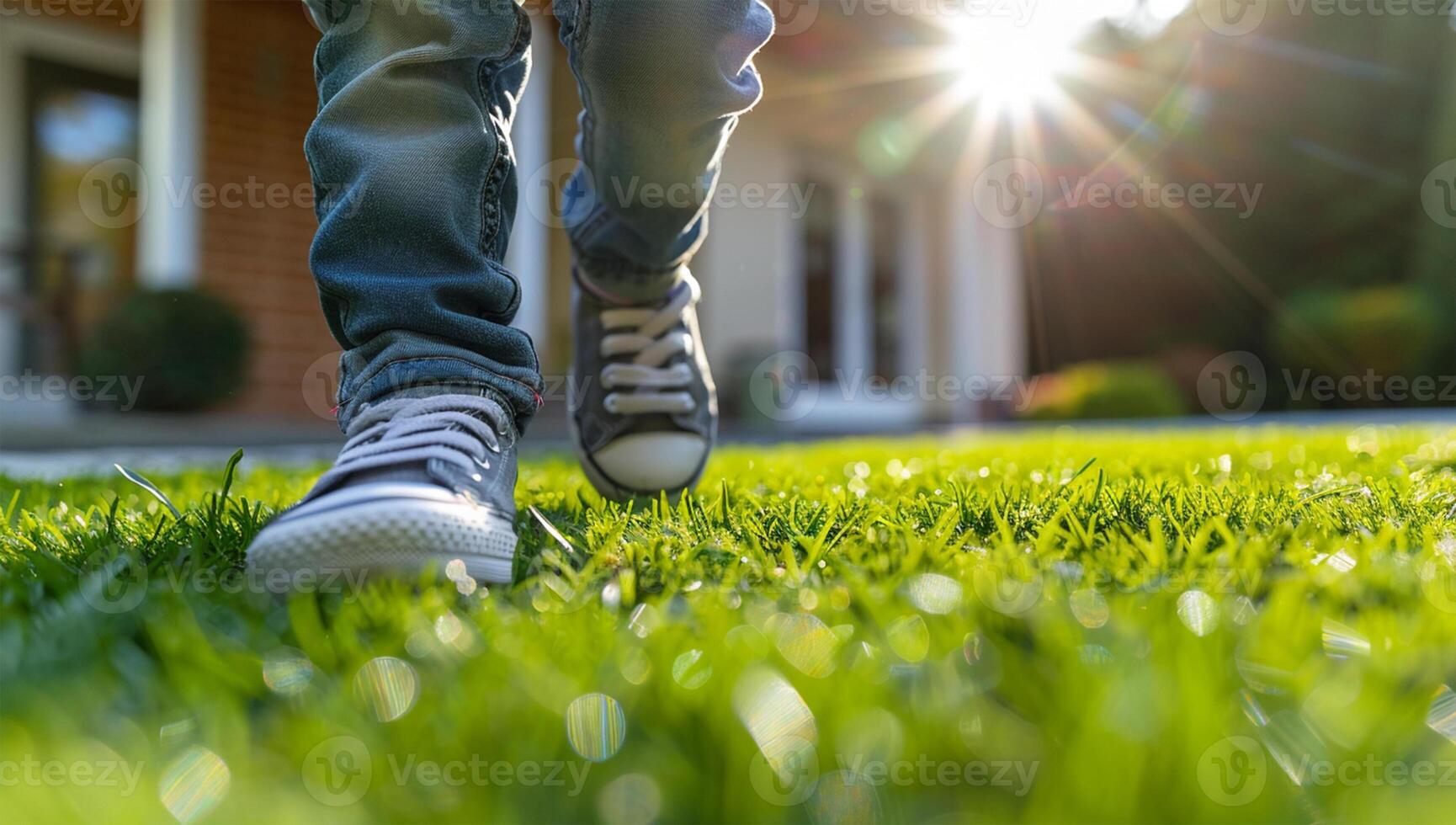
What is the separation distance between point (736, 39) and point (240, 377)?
513cm

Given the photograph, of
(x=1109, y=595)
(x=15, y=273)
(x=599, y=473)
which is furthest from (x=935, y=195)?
(x=1109, y=595)

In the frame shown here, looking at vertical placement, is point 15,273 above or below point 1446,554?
above

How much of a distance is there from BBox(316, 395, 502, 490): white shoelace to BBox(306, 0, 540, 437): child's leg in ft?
0.14

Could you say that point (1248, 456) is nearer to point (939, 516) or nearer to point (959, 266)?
point (939, 516)

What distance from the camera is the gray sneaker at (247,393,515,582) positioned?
917 millimetres

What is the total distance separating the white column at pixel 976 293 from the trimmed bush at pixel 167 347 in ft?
22.3

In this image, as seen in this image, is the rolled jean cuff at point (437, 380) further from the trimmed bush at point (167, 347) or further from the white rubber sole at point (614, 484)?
the trimmed bush at point (167, 347)

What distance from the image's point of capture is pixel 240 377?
5.68m

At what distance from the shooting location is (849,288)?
9305 mm

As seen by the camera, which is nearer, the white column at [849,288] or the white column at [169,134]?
the white column at [169,134]

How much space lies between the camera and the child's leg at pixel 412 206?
1.21m

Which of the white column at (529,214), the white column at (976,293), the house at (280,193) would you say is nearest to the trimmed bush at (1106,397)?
the white column at (976,293)

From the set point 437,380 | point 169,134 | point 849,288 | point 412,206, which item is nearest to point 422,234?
point 412,206

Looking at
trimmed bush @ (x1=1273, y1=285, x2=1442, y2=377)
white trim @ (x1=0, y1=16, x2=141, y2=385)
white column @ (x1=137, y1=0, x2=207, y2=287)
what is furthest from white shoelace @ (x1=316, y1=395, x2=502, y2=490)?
trimmed bush @ (x1=1273, y1=285, x2=1442, y2=377)
